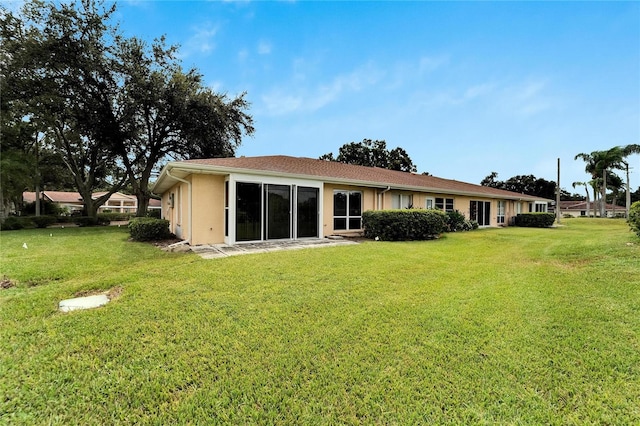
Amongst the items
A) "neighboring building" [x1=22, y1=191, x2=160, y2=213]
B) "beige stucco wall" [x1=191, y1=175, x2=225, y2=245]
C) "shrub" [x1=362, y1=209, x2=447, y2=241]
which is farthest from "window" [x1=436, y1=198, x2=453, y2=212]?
"neighboring building" [x1=22, y1=191, x2=160, y2=213]

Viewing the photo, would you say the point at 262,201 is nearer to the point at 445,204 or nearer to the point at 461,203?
the point at 445,204

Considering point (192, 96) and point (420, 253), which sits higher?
point (192, 96)

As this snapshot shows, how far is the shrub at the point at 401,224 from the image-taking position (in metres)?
11.1

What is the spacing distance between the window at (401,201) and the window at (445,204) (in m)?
2.52

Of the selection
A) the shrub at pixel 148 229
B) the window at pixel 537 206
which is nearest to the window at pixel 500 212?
the window at pixel 537 206

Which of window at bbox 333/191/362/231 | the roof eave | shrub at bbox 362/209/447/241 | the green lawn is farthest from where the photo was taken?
window at bbox 333/191/362/231

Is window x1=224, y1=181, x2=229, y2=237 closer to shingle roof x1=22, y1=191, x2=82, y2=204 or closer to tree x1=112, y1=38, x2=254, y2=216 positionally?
tree x1=112, y1=38, x2=254, y2=216

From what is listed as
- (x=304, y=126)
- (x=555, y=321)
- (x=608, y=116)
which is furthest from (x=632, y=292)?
(x=304, y=126)

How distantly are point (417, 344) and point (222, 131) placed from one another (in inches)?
868

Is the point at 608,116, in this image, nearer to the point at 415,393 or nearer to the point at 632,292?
the point at 632,292

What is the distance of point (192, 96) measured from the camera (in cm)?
1931

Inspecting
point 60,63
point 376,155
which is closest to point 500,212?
point 376,155

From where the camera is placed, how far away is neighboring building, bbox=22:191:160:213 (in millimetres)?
40125

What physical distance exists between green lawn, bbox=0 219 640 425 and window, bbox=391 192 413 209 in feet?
29.0
